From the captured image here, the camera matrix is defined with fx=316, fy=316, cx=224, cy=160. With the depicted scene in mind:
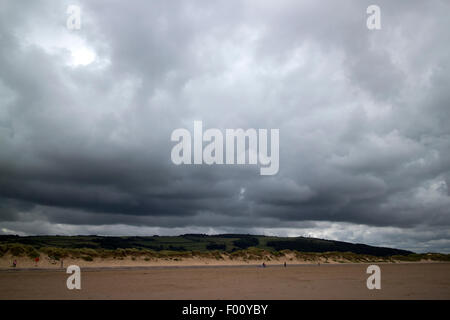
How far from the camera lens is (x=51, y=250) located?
5859cm

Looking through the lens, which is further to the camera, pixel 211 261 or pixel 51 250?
pixel 211 261

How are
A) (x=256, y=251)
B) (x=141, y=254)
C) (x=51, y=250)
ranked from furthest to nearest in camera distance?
1. (x=256, y=251)
2. (x=141, y=254)
3. (x=51, y=250)

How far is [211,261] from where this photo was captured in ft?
240

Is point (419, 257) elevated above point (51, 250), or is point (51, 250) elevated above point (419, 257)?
point (51, 250)
